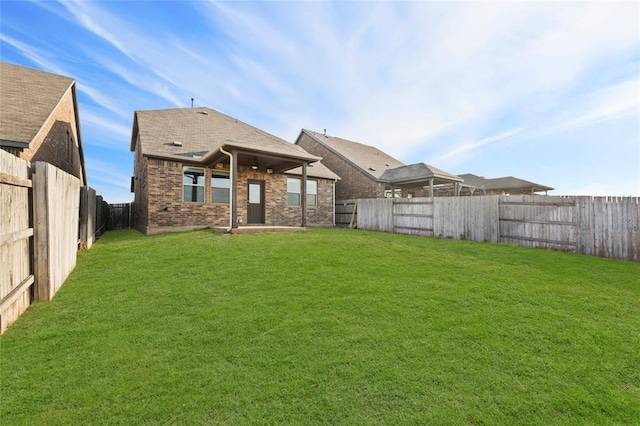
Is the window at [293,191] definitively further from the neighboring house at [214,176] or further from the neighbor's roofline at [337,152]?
the neighbor's roofline at [337,152]

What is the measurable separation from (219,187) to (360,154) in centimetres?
1367

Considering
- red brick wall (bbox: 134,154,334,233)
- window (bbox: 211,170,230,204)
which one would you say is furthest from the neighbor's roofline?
window (bbox: 211,170,230,204)

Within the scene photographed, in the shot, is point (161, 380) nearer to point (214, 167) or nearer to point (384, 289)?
point (384, 289)

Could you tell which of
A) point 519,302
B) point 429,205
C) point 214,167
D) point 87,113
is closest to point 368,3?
point 429,205

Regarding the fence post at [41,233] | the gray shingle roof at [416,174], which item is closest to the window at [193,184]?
the fence post at [41,233]

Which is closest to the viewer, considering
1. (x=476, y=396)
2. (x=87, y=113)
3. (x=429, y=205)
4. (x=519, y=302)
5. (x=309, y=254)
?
(x=476, y=396)

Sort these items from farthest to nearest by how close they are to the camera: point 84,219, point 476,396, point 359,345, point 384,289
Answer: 1. point 84,219
2. point 384,289
3. point 359,345
4. point 476,396

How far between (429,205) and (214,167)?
971 centimetres

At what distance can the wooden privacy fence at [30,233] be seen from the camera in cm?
340

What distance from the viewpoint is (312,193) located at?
654 inches

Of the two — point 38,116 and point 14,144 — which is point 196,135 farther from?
point 14,144

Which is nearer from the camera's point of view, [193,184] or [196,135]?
[193,184]

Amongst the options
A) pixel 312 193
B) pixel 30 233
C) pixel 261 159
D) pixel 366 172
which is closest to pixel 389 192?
pixel 366 172

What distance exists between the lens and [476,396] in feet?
7.73
